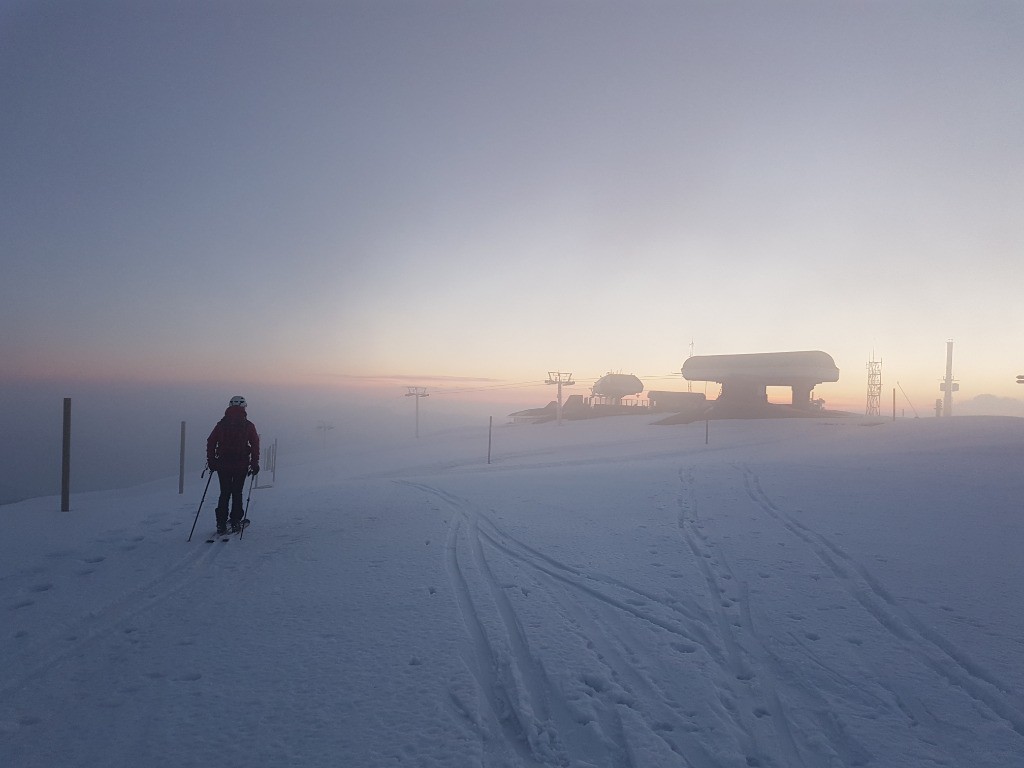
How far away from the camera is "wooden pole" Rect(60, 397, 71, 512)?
11.3 meters

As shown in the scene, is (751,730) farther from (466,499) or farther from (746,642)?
(466,499)

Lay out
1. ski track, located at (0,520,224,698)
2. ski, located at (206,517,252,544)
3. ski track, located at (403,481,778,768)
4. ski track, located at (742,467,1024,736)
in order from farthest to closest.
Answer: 1. ski, located at (206,517,252,544)
2. ski track, located at (0,520,224,698)
3. ski track, located at (742,467,1024,736)
4. ski track, located at (403,481,778,768)

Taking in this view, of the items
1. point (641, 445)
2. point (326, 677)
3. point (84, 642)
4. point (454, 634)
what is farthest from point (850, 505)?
point (641, 445)

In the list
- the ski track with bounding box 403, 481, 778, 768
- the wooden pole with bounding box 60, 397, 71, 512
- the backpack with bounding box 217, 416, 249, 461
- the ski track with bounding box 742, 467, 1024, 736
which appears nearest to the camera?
the ski track with bounding box 403, 481, 778, 768

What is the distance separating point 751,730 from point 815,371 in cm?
4362

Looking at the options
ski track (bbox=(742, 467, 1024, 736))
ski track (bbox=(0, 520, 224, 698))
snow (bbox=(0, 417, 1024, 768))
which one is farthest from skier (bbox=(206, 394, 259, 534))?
ski track (bbox=(742, 467, 1024, 736))

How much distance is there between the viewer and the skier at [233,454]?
8.75 meters

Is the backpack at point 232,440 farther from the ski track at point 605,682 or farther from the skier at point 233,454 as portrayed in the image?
the ski track at point 605,682

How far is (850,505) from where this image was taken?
35.5 feet

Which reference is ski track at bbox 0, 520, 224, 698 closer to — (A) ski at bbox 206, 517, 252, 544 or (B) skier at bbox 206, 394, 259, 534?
(A) ski at bbox 206, 517, 252, 544

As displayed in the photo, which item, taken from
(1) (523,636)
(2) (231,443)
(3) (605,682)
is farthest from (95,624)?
(3) (605,682)

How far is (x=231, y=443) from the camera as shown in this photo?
8.80m

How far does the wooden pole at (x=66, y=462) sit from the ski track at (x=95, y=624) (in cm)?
511

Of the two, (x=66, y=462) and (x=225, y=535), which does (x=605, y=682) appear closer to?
(x=225, y=535)
